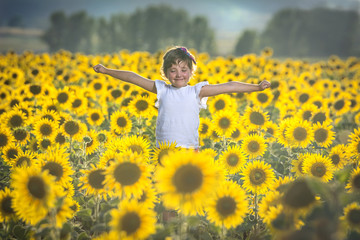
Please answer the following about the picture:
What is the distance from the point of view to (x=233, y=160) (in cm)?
405

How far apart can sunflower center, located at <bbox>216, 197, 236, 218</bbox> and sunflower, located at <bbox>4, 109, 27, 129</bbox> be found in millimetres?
3892

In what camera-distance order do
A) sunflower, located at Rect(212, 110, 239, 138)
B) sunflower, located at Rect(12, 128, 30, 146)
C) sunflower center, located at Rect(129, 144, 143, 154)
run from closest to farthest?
sunflower center, located at Rect(129, 144, 143, 154), sunflower, located at Rect(12, 128, 30, 146), sunflower, located at Rect(212, 110, 239, 138)

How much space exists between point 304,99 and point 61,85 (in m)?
6.32

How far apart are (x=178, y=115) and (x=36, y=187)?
196cm

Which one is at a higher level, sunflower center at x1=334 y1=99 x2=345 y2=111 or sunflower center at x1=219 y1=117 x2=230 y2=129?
sunflower center at x1=334 y1=99 x2=345 y2=111

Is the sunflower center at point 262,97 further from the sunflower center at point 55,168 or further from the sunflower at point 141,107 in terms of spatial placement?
the sunflower center at point 55,168

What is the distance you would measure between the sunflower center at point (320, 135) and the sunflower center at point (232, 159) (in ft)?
4.33

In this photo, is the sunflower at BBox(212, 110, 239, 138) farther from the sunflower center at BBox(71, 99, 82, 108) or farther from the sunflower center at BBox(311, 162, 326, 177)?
the sunflower center at BBox(71, 99, 82, 108)

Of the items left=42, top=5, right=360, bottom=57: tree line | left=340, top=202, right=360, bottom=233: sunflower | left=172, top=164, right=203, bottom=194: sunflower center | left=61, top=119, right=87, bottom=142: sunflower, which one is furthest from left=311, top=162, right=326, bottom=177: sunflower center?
left=42, top=5, right=360, bottom=57: tree line

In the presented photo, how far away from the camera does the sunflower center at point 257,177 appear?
354 centimetres

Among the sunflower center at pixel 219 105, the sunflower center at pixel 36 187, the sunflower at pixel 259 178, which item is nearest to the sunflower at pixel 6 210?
the sunflower center at pixel 36 187

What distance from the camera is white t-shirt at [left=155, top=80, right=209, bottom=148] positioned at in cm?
393

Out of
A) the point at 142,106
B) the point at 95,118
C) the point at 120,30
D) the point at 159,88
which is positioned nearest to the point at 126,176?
the point at 159,88

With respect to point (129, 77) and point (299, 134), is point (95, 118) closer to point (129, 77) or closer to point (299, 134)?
point (129, 77)
